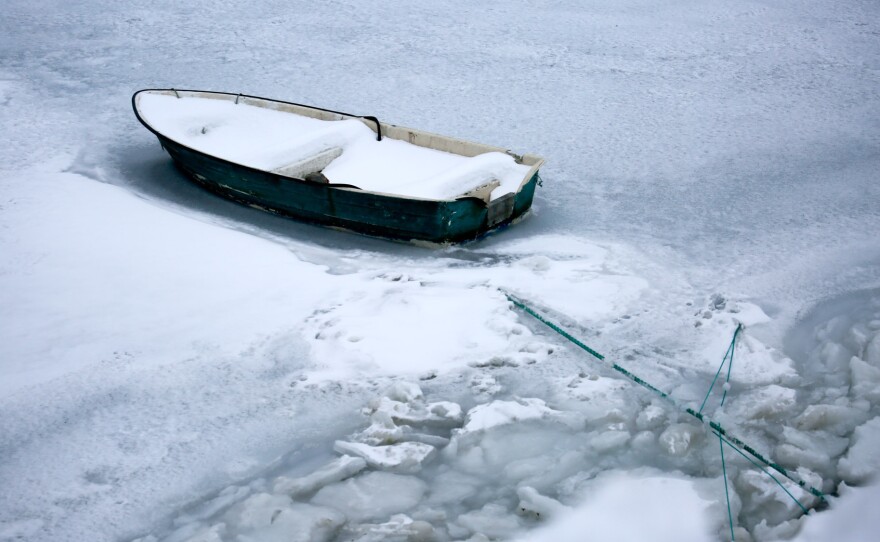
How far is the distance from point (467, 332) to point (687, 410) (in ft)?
4.96

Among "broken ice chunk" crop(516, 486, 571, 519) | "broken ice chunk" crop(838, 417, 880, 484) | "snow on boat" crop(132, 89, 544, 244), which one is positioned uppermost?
"snow on boat" crop(132, 89, 544, 244)

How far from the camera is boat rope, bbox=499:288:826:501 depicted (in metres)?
3.57

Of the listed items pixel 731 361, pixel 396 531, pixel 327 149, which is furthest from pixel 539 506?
pixel 327 149

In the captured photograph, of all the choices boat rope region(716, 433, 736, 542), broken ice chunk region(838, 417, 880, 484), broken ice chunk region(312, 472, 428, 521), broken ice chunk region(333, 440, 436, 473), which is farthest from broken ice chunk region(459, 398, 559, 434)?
broken ice chunk region(838, 417, 880, 484)

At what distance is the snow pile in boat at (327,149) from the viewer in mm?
6262

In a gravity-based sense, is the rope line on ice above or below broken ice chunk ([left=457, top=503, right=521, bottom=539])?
above

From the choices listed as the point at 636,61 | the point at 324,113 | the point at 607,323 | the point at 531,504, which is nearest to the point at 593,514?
the point at 531,504

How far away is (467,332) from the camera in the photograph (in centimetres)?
483

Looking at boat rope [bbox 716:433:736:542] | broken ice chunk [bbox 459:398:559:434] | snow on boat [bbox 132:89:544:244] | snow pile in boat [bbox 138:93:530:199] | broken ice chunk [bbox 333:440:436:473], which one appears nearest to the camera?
boat rope [bbox 716:433:736:542]

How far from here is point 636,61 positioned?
10445 mm

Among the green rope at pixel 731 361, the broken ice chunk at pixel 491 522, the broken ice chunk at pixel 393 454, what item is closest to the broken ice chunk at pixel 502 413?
the broken ice chunk at pixel 393 454

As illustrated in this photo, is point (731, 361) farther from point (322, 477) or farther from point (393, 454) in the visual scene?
point (322, 477)

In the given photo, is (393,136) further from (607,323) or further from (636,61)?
(636,61)

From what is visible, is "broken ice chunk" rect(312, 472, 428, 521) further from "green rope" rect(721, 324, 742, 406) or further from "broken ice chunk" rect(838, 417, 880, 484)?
"broken ice chunk" rect(838, 417, 880, 484)
